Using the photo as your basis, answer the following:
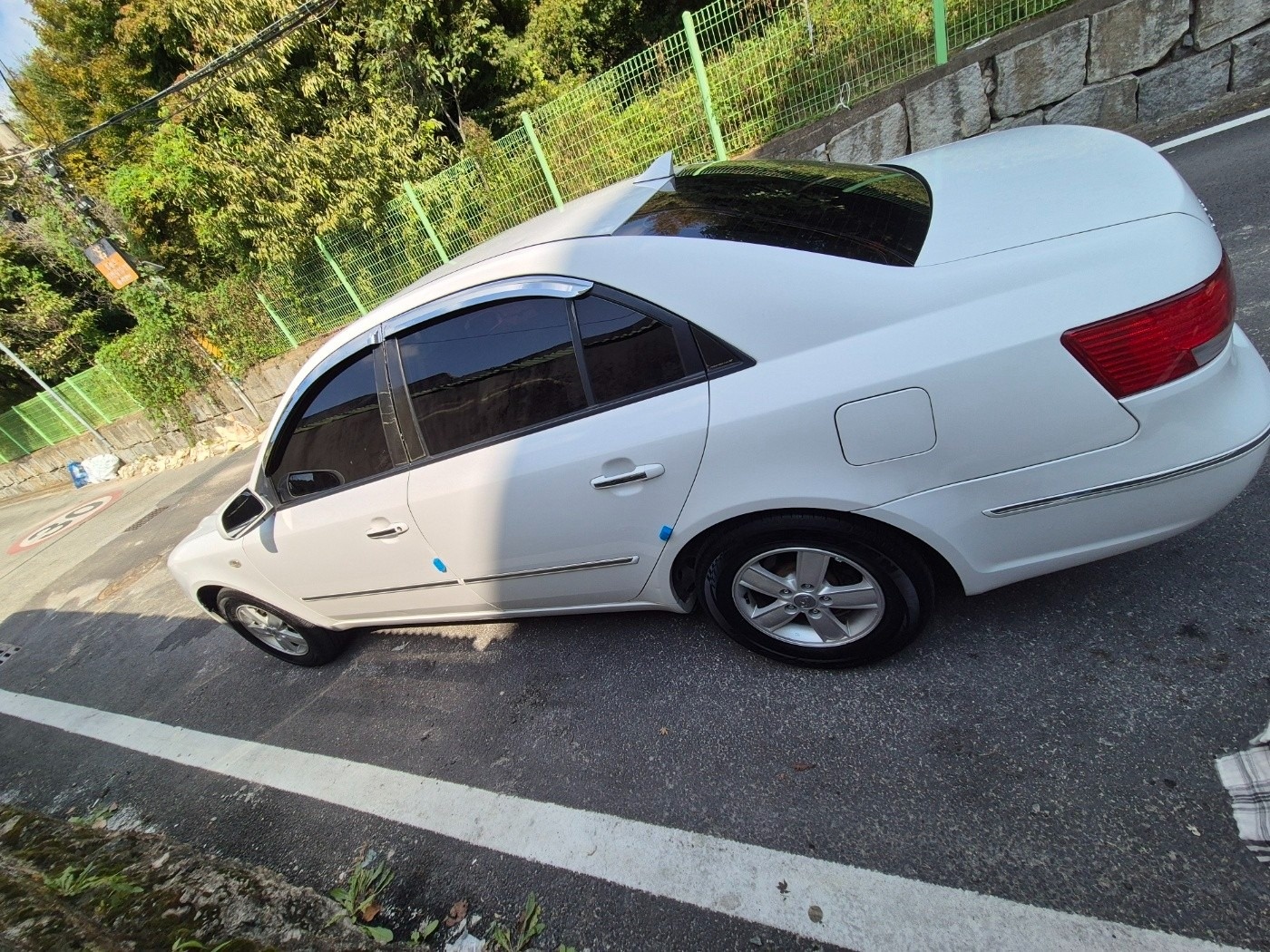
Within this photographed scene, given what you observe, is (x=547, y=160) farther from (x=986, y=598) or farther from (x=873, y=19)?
(x=986, y=598)

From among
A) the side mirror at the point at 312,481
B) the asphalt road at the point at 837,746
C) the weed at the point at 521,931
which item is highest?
the side mirror at the point at 312,481

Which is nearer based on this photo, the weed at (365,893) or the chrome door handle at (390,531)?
the weed at (365,893)

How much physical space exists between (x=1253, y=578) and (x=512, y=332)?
2570 mm

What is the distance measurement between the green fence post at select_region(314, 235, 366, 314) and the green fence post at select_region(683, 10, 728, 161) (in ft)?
21.4

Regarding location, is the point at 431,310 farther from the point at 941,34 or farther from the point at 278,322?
the point at 278,322

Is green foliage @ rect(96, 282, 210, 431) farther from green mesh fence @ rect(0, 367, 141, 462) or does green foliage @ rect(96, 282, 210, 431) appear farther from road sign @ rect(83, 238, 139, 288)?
green mesh fence @ rect(0, 367, 141, 462)

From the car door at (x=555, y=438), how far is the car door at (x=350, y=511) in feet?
0.46

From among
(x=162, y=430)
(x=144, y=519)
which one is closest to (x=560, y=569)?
(x=144, y=519)

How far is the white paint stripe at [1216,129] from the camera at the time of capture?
16.8 ft

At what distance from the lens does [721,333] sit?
180 centimetres

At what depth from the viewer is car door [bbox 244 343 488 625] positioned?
245 cm

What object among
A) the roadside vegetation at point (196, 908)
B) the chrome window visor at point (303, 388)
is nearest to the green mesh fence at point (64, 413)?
the chrome window visor at point (303, 388)

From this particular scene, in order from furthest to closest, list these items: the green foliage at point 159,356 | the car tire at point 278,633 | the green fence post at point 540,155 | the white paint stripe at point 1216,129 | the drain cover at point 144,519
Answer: the green foliage at point 159,356 < the drain cover at point 144,519 < the green fence post at point 540,155 < the white paint stripe at point 1216,129 < the car tire at point 278,633

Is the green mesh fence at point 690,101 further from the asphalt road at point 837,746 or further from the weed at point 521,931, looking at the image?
the weed at point 521,931
